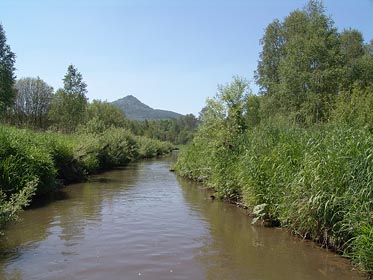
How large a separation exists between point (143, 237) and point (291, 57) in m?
27.6

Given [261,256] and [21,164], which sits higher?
[21,164]

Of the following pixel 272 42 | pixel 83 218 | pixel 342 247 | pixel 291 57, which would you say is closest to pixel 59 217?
pixel 83 218

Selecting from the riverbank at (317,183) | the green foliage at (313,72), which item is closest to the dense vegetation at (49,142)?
the riverbank at (317,183)

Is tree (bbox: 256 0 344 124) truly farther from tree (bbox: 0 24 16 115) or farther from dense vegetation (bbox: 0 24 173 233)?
tree (bbox: 0 24 16 115)

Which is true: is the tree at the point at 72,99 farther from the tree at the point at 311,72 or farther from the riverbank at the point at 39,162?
the tree at the point at 311,72

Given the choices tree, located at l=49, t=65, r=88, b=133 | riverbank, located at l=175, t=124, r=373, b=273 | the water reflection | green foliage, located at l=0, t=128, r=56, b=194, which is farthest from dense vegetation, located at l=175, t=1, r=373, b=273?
tree, located at l=49, t=65, r=88, b=133

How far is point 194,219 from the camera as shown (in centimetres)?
1217

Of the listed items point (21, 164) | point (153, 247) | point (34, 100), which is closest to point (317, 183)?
point (153, 247)

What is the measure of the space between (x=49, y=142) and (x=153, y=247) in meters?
12.3

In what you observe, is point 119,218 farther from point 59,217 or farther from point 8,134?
point 8,134

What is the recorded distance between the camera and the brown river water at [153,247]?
727 centimetres

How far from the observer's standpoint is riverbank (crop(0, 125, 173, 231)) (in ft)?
32.3

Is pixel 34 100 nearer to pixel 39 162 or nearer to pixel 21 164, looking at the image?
pixel 39 162

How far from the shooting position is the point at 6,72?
4347 cm
